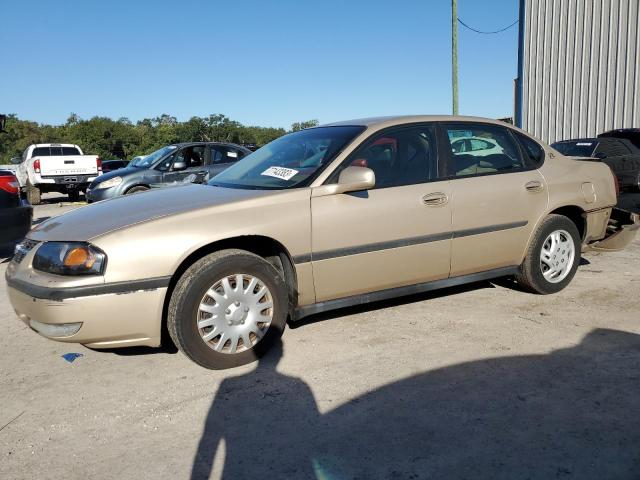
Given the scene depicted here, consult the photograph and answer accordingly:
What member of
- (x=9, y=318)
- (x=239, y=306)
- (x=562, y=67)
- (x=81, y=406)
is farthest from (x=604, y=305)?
(x=562, y=67)

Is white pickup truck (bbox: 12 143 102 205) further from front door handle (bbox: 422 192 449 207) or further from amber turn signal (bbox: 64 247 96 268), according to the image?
front door handle (bbox: 422 192 449 207)

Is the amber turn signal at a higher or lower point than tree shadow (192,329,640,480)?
higher

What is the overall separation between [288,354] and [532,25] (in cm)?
1591

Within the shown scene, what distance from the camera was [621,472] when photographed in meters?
2.24

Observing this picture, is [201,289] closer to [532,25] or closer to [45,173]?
[45,173]

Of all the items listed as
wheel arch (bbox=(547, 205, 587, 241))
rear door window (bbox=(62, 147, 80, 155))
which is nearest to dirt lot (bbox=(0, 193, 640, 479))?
wheel arch (bbox=(547, 205, 587, 241))

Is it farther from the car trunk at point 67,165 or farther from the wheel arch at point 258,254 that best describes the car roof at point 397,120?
the car trunk at point 67,165

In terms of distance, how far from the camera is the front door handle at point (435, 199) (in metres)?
3.98

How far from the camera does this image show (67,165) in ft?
51.2

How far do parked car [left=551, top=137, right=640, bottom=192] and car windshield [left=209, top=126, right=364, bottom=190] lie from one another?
466 centimetres

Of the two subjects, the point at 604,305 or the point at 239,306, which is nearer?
the point at 239,306

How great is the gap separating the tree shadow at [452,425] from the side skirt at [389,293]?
484mm

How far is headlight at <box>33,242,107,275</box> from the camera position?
308 cm

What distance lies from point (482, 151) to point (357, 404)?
252 cm
